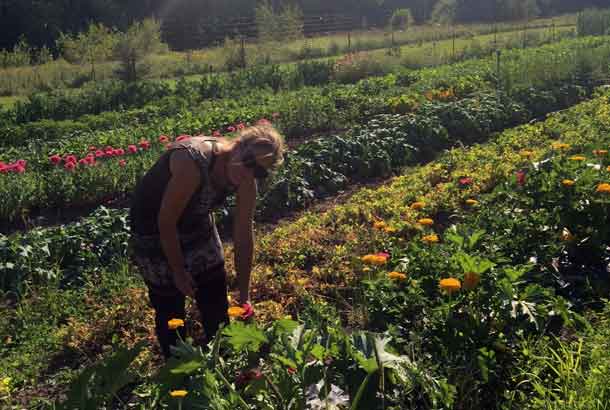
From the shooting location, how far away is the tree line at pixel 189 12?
34781 mm

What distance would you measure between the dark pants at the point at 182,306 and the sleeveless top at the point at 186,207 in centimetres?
26

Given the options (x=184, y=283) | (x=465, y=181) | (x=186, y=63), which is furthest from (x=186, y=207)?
(x=186, y=63)

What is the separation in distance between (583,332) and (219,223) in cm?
397

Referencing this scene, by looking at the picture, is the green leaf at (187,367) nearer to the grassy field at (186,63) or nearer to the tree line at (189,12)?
the grassy field at (186,63)

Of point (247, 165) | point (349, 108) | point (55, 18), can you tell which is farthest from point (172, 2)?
point (247, 165)

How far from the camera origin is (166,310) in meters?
3.37

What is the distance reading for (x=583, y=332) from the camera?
10.8 ft

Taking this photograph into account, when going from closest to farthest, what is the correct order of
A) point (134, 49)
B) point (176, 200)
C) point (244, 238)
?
point (176, 200)
point (244, 238)
point (134, 49)

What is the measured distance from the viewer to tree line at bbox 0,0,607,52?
114ft

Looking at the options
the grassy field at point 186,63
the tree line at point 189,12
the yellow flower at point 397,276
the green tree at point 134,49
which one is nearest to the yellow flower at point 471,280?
the yellow flower at point 397,276

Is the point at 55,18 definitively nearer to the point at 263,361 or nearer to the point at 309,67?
the point at 309,67

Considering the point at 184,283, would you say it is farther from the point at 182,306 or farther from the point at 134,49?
Answer: the point at 134,49

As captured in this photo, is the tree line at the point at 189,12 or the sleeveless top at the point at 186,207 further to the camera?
the tree line at the point at 189,12

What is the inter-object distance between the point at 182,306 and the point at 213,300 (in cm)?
17
